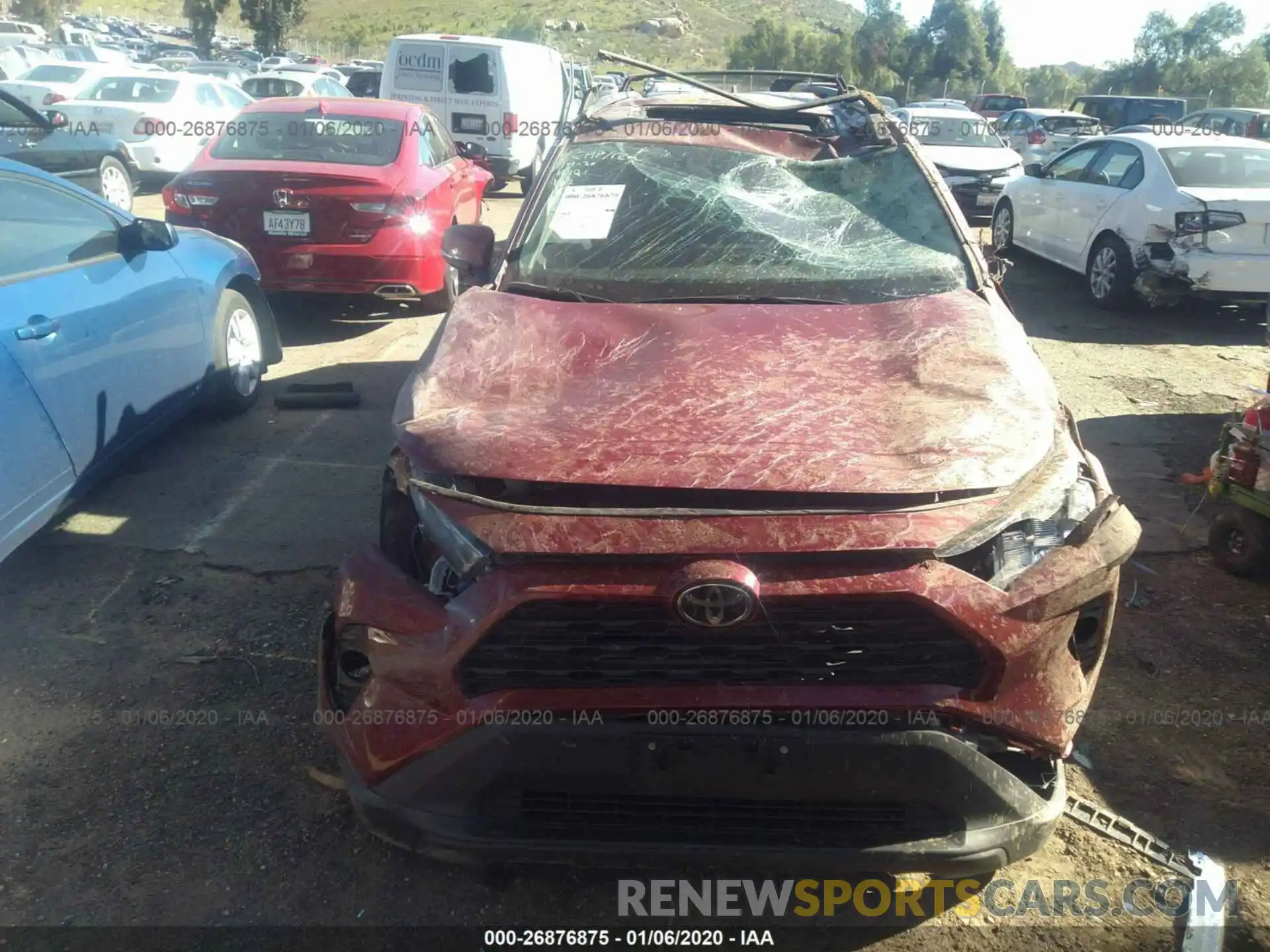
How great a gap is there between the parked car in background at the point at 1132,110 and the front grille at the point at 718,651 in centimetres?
2460

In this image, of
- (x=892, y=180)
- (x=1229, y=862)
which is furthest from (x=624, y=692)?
(x=892, y=180)

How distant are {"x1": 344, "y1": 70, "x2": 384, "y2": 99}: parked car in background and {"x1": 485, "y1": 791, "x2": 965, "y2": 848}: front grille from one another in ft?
77.6

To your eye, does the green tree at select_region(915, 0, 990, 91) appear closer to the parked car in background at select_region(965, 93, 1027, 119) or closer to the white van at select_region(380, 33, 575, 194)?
the parked car in background at select_region(965, 93, 1027, 119)

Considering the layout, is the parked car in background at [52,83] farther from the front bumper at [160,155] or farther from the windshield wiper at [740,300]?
the windshield wiper at [740,300]

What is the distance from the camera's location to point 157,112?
13.4 meters

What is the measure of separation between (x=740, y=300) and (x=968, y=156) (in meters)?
11.5

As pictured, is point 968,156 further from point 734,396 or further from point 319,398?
point 734,396

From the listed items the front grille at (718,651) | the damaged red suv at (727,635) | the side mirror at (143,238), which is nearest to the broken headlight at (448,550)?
the damaged red suv at (727,635)

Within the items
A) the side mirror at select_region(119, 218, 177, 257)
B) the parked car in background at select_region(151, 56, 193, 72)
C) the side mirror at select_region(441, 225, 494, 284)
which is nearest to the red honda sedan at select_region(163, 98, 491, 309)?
the side mirror at select_region(119, 218, 177, 257)

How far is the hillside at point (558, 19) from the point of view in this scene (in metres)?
67.1

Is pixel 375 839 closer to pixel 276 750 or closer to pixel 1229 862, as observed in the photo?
pixel 276 750

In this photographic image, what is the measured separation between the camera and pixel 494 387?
8.92 ft

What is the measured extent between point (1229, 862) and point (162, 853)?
2898 millimetres

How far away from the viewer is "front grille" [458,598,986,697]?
81.5 inches
